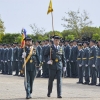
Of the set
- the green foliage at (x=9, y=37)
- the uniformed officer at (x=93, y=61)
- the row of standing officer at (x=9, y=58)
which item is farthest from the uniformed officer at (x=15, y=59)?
the green foliage at (x=9, y=37)

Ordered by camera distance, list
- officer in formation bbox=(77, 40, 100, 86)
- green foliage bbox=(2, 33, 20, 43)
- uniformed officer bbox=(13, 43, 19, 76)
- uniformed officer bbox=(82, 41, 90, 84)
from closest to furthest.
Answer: officer in formation bbox=(77, 40, 100, 86) → uniformed officer bbox=(82, 41, 90, 84) → uniformed officer bbox=(13, 43, 19, 76) → green foliage bbox=(2, 33, 20, 43)

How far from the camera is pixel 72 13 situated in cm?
5047

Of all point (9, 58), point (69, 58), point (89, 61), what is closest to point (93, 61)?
point (89, 61)

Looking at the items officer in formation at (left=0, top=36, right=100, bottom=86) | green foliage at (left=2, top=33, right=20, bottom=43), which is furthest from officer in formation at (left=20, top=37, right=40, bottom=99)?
green foliage at (left=2, top=33, right=20, bottom=43)

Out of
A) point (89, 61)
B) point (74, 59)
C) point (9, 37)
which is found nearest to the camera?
point (89, 61)

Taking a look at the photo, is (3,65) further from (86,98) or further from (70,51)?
(86,98)

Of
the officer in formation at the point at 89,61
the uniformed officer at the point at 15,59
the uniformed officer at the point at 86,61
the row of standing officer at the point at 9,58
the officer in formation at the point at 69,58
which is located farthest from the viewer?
the row of standing officer at the point at 9,58

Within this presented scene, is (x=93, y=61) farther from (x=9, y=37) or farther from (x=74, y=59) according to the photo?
(x=9, y=37)

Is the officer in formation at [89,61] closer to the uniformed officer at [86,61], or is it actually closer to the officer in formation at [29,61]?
the uniformed officer at [86,61]

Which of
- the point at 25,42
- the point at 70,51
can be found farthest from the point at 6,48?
the point at 25,42

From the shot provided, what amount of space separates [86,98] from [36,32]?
48697 millimetres

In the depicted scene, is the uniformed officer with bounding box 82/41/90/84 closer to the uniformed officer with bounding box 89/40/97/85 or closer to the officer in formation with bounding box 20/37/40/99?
the uniformed officer with bounding box 89/40/97/85

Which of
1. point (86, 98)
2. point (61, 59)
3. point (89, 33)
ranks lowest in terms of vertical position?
point (86, 98)

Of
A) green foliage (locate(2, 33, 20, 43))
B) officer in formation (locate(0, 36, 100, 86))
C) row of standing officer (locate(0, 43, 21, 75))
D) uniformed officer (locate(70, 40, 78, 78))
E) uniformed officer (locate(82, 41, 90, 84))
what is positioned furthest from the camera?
green foliage (locate(2, 33, 20, 43))
